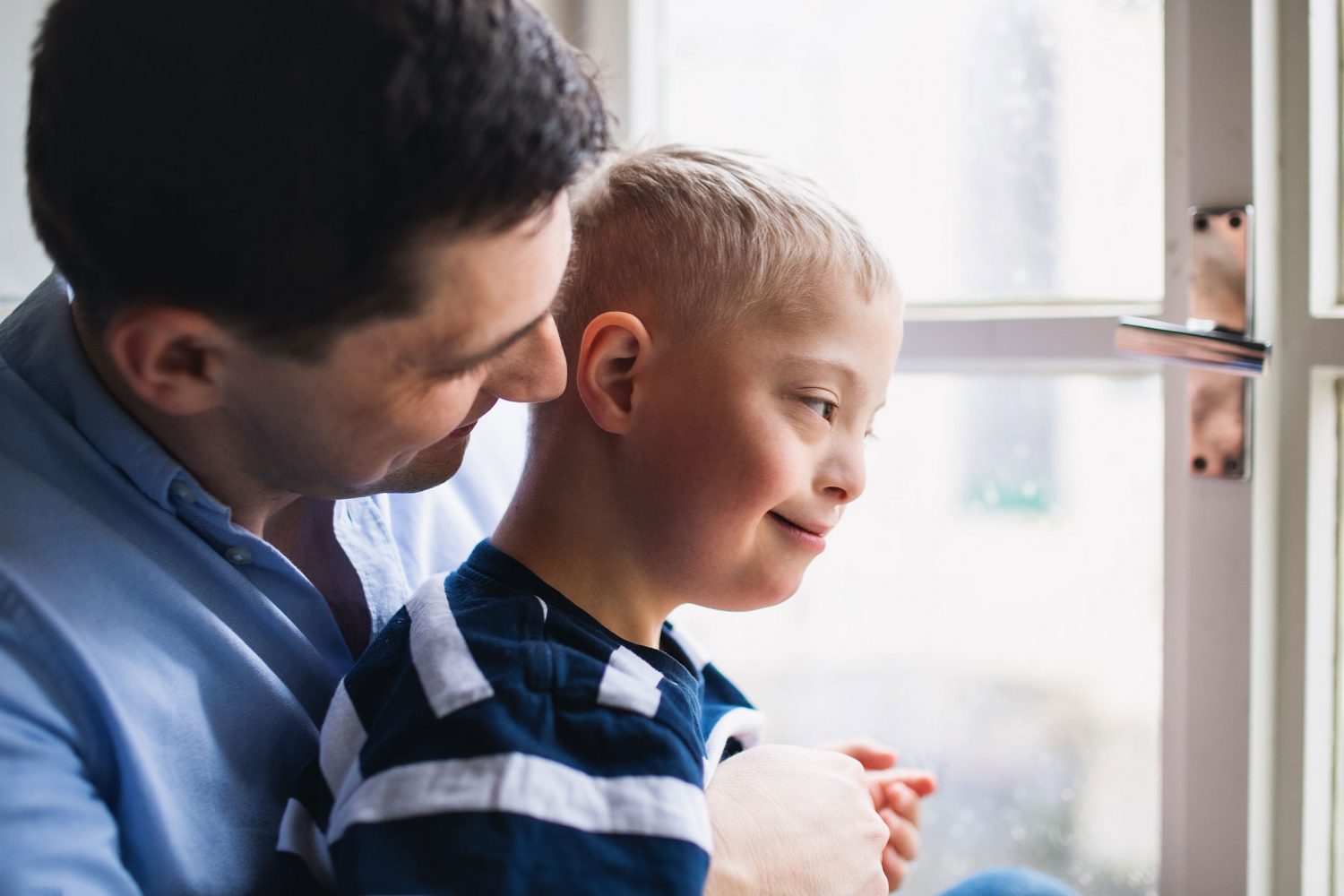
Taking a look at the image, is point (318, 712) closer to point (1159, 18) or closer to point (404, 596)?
point (404, 596)

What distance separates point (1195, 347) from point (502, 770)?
72cm

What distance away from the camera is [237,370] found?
0.77 metres

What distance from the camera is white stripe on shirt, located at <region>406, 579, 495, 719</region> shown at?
0.74 meters

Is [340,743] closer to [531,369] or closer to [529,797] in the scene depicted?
[529,797]

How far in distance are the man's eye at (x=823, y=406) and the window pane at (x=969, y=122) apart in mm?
320

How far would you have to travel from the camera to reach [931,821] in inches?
57.7

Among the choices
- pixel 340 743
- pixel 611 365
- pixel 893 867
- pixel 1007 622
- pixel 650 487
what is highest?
pixel 611 365

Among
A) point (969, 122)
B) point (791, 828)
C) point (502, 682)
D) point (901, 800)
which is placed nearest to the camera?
point (502, 682)

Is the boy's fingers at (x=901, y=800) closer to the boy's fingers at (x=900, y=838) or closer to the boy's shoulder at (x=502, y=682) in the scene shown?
the boy's fingers at (x=900, y=838)

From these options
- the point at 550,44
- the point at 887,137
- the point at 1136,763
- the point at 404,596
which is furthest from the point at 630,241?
the point at 1136,763

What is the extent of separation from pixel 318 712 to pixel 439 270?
0.41 meters

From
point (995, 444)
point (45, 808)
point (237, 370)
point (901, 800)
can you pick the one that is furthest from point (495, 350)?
point (995, 444)

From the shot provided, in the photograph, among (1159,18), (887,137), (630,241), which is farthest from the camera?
(887,137)

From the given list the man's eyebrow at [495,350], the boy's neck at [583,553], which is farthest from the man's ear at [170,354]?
the boy's neck at [583,553]
